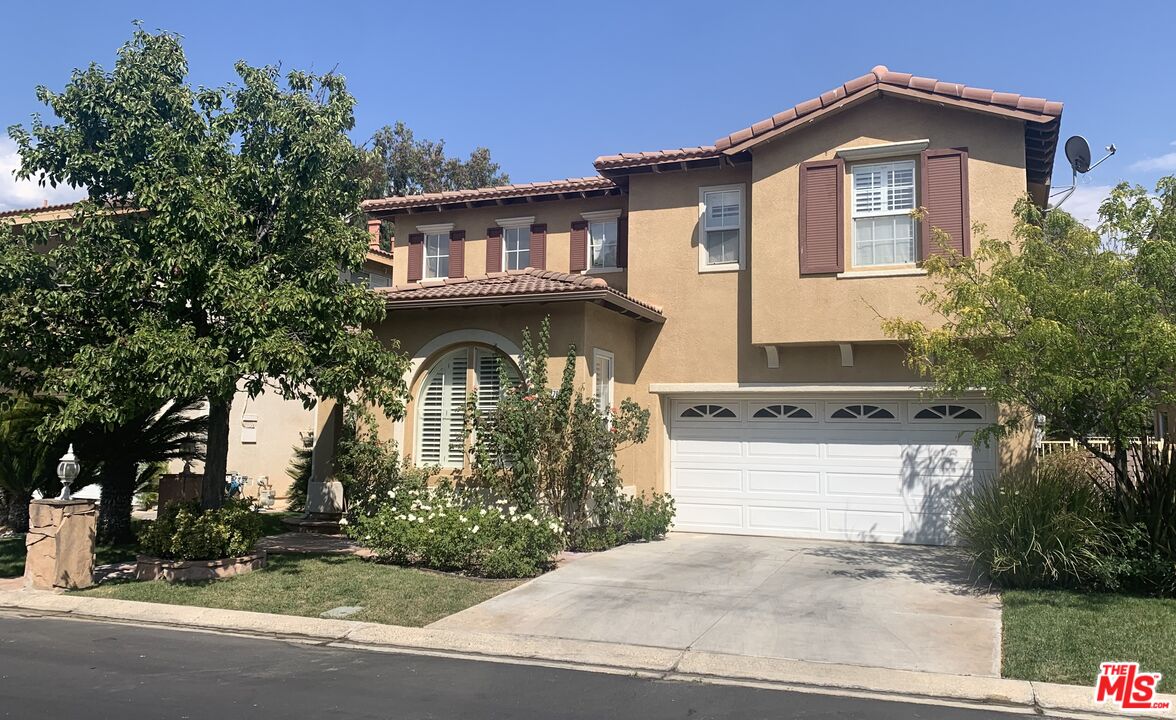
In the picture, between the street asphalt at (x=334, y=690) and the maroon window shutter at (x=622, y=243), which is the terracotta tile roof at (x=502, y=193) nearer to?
the maroon window shutter at (x=622, y=243)

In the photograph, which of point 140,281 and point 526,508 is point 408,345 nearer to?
point 526,508

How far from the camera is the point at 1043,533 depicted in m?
9.84

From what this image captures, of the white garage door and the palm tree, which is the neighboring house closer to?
the palm tree

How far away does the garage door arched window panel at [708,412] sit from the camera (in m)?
15.2

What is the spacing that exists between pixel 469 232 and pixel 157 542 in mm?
9283

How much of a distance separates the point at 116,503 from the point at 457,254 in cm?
793

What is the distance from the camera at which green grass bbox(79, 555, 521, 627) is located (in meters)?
9.33

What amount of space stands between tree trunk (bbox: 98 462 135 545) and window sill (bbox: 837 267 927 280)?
1152cm

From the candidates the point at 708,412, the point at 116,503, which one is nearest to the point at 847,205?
the point at 708,412

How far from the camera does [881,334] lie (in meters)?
13.4

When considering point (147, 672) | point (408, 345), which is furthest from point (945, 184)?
point (147, 672)

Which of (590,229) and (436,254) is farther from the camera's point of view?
(436,254)

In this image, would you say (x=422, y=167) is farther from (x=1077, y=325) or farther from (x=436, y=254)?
(x=1077, y=325)

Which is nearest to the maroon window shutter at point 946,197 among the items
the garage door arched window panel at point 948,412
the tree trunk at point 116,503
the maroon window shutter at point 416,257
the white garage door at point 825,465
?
the garage door arched window panel at point 948,412
